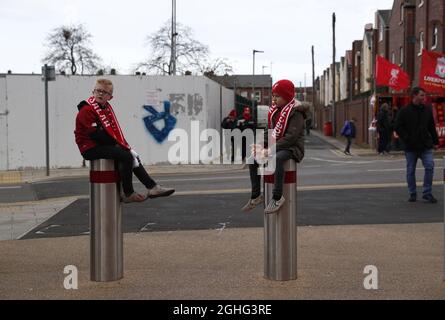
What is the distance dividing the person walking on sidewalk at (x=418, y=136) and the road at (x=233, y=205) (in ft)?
1.20

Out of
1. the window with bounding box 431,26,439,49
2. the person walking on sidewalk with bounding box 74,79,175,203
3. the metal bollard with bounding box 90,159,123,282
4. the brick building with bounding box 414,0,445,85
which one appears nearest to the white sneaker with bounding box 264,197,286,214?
the person walking on sidewalk with bounding box 74,79,175,203

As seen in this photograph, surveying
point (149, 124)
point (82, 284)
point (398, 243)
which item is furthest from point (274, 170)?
point (149, 124)

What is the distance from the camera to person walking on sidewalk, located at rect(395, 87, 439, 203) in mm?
10219

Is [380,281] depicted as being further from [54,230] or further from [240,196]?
[240,196]

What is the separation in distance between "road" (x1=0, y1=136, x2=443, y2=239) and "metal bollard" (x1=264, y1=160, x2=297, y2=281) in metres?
2.93

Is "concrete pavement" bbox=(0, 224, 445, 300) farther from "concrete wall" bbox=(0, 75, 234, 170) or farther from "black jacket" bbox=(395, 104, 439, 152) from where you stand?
"concrete wall" bbox=(0, 75, 234, 170)

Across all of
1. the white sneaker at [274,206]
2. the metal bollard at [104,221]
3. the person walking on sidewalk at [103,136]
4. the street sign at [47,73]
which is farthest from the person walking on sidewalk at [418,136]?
the street sign at [47,73]

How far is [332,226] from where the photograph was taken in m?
8.31

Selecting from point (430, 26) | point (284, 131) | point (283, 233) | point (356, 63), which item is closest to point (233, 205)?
point (283, 233)

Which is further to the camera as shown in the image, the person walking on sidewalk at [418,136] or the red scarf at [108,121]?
the person walking on sidewalk at [418,136]

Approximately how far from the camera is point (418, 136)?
33.4 ft

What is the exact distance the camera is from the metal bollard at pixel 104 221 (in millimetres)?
5461

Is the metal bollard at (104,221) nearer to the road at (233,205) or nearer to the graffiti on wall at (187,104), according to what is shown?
the road at (233,205)
